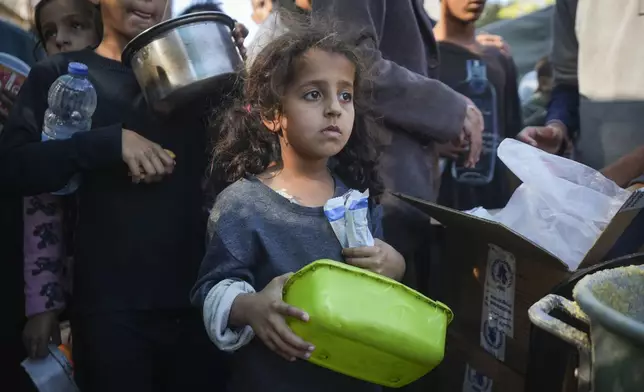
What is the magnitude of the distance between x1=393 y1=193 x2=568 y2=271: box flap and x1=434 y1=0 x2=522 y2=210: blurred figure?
116cm

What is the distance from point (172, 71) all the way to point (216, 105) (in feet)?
0.54

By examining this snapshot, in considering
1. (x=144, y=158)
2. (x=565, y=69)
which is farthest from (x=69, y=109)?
(x=565, y=69)

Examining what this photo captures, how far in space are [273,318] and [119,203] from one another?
2.24 ft

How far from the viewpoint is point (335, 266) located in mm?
1102

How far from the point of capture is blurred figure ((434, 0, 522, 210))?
2840 mm

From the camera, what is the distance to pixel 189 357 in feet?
5.52

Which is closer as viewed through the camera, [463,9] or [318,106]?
[318,106]

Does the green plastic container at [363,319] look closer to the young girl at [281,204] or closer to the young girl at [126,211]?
the young girl at [281,204]

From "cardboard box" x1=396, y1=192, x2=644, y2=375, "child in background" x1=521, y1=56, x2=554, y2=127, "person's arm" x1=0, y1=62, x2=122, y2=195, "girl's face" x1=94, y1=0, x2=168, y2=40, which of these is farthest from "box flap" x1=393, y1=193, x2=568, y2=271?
"child in background" x1=521, y1=56, x2=554, y2=127

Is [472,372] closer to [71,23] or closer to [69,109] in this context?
[69,109]

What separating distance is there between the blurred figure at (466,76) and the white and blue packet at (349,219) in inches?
59.8

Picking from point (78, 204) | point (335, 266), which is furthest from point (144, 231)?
point (335, 266)

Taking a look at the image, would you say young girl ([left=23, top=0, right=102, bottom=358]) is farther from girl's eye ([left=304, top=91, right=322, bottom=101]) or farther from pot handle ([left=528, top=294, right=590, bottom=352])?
pot handle ([left=528, top=294, right=590, bottom=352])

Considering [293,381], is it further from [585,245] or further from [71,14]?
[71,14]
